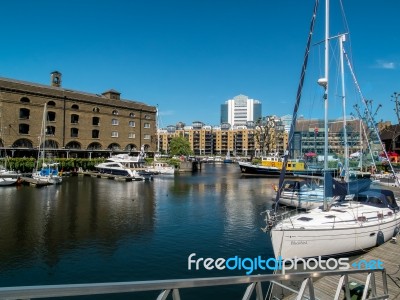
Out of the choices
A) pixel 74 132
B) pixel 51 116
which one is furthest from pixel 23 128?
pixel 74 132

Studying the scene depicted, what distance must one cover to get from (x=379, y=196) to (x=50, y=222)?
25.2 m

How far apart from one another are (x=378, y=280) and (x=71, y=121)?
268 feet

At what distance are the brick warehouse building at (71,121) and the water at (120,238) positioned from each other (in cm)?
3904

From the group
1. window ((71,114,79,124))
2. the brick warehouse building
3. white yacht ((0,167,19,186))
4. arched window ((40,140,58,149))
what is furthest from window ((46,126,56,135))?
white yacht ((0,167,19,186))

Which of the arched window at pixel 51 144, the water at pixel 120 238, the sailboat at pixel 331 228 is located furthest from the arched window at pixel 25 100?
the sailboat at pixel 331 228

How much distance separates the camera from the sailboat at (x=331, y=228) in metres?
16.1

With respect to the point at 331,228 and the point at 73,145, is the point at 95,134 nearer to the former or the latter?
the point at 73,145

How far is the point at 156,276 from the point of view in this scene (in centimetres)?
1628

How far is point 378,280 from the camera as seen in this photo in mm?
12273

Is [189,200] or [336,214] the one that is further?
[189,200]

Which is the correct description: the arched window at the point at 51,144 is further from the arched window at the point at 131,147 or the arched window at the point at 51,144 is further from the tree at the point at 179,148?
the tree at the point at 179,148

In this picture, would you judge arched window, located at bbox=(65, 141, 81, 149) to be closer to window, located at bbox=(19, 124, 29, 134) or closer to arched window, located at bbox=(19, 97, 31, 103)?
window, located at bbox=(19, 124, 29, 134)

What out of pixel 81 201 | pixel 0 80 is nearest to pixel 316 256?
pixel 81 201

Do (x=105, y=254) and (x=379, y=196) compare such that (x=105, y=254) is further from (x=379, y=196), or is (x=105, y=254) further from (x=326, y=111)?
(x=379, y=196)
